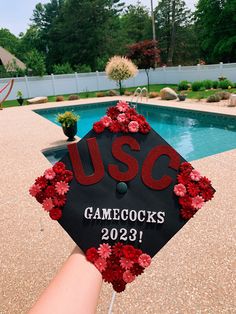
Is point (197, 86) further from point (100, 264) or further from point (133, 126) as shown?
point (100, 264)

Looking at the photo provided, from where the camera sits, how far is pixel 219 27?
3734 centimetres

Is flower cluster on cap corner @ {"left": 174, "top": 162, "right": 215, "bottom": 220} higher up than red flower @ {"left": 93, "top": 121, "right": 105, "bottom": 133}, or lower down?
lower down

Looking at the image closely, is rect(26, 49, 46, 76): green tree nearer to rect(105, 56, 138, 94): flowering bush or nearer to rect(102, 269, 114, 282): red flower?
rect(105, 56, 138, 94): flowering bush

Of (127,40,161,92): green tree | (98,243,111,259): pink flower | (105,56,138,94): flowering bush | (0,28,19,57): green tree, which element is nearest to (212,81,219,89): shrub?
(127,40,161,92): green tree

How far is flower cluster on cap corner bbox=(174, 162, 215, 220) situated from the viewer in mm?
1599

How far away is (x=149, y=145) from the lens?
167 centimetres

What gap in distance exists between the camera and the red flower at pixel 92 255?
4.82 feet

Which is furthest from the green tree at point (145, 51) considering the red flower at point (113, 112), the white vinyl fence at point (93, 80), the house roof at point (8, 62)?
the red flower at point (113, 112)

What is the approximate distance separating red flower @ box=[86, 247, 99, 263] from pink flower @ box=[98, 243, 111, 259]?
0.02 m

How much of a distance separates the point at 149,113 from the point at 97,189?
18543 millimetres

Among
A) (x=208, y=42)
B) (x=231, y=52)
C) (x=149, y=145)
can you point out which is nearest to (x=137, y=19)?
(x=208, y=42)

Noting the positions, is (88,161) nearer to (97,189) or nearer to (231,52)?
(97,189)

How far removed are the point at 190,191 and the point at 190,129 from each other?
13.3m

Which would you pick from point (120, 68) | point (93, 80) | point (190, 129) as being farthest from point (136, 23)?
point (190, 129)
